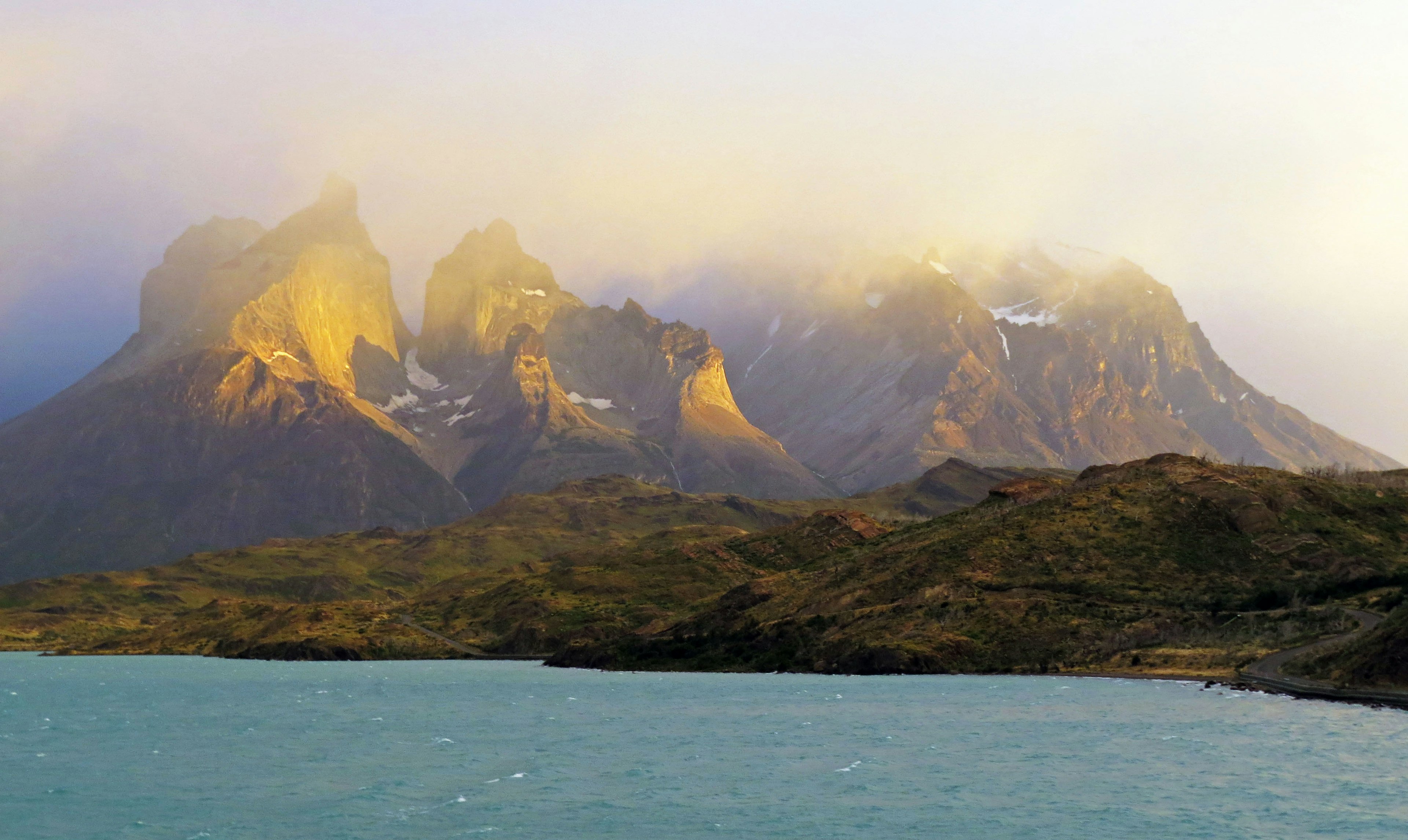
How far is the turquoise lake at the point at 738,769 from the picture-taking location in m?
75.6

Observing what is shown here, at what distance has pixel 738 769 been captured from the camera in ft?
321

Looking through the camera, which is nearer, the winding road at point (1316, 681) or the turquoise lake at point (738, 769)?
the turquoise lake at point (738, 769)

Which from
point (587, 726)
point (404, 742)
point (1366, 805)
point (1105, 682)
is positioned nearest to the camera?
point (1366, 805)

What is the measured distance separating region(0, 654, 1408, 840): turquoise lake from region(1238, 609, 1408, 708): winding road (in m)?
3.08

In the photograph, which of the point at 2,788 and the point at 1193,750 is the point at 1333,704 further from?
the point at 2,788

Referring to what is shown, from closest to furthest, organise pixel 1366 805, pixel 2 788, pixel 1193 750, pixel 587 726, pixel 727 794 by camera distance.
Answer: pixel 1366 805
pixel 727 794
pixel 2 788
pixel 1193 750
pixel 587 726

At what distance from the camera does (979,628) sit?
197500mm

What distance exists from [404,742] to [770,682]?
78.6 meters

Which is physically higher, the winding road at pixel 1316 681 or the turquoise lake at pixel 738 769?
the winding road at pixel 1316 681

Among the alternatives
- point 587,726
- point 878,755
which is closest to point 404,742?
point 587,726

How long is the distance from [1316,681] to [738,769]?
69.8 metres

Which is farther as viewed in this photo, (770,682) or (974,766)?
(770,682)

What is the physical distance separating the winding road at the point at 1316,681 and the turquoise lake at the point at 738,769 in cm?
308

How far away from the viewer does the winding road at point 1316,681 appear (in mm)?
120438
